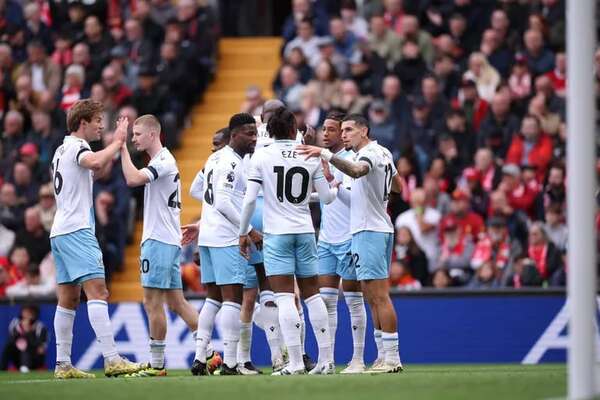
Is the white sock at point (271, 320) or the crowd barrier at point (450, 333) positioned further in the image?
the crowd barrier at point (450, 333)

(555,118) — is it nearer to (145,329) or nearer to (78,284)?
(145,329)

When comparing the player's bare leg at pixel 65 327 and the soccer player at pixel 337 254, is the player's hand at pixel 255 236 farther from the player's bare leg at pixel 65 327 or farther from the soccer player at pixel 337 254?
the player's bare leg at pixel 65 327

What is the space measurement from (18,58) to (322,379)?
15.1m

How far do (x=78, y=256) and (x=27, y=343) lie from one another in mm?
6113

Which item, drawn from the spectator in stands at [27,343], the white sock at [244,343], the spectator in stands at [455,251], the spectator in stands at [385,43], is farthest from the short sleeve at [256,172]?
the spectator in stands at [385,43]

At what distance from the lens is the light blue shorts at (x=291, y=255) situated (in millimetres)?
13875

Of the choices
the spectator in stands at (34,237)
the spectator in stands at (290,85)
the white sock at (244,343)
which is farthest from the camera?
the spectator in stands at (290,85)

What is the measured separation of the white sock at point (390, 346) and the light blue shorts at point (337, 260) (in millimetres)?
1123

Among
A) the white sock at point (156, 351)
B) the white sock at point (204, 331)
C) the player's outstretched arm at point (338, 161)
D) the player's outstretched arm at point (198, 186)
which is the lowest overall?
the white sock at point (156, 351)

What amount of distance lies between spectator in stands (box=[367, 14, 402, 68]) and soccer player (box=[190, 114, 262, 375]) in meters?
9.06

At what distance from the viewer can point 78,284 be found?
47.6 feet

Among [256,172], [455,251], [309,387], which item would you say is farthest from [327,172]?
[455,251]

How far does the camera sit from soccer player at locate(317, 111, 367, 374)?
15328 mm

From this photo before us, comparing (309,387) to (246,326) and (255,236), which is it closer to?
(255,236)
